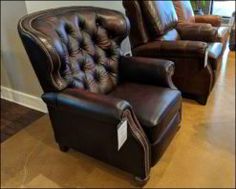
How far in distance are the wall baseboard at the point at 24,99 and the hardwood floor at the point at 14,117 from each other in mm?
42

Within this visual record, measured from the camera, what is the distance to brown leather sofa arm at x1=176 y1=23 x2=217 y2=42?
2.62m

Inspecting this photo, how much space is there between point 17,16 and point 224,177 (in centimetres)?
199

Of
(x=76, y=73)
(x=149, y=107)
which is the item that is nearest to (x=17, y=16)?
(x=76, y=73)

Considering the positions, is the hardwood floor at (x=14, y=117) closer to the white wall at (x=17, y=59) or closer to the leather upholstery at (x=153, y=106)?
the white wall at (x=17, y=59)

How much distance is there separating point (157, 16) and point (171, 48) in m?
0.36

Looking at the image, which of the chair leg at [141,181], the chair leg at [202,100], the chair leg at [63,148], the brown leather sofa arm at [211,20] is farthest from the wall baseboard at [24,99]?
the brown leather sofa arm at [211,20]

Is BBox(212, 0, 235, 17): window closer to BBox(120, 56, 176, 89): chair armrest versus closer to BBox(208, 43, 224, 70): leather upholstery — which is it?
BBox(208, 43, 224, 70): leather upholstery

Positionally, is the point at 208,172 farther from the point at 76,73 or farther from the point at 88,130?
the point at 76,73

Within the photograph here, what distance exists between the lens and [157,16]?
2316mm

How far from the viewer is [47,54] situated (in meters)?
1.38

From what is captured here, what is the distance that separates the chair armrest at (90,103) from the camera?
1260mm

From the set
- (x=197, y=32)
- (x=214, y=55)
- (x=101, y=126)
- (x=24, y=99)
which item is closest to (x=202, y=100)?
(x=214, y=55)

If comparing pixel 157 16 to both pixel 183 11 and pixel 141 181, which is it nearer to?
pixel 183 11

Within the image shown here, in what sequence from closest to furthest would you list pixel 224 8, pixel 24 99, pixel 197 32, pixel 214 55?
pixel 214 55 → pixel 24 99 → pixel 197 32 → pixel 224 8
